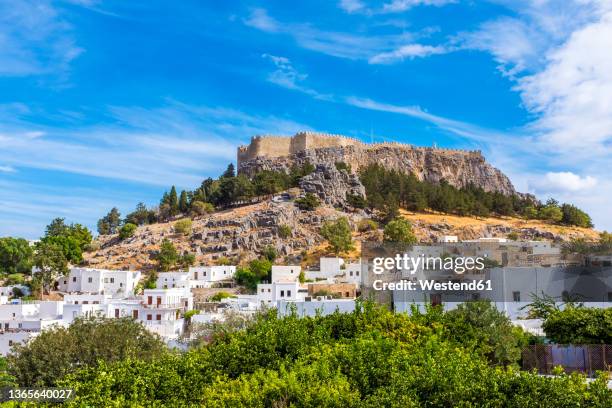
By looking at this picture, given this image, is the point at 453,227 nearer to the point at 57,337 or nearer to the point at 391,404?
the point at 57,337

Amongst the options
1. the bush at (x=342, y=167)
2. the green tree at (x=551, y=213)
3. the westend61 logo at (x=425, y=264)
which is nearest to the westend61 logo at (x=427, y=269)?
Answer: the westend61 logo at (x=425, y=264)

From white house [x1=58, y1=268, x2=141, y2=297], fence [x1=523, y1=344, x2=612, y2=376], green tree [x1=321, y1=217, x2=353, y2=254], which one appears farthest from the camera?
green tree [x1=321, y1=217, x2=353, y2=254]

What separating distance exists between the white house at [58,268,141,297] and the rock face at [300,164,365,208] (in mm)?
26138

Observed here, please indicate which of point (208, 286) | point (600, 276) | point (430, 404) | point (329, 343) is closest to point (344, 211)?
point (208, 286)

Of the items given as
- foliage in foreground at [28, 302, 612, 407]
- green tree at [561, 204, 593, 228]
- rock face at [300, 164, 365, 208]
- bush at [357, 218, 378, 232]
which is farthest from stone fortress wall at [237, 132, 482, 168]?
foliage in foreground at [28, 302, 612, 407]

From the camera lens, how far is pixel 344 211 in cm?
7188

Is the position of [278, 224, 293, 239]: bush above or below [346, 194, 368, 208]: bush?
below

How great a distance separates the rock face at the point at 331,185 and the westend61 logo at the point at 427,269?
48.8m

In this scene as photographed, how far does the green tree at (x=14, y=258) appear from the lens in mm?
61013

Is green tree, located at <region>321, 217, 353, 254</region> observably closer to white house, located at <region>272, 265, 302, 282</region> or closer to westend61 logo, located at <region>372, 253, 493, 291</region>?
white house, located at <region>272, 265, 302, 282</region>

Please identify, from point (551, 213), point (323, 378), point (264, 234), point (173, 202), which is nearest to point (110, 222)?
point (173, 202)

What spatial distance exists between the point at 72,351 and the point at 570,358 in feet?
51.0

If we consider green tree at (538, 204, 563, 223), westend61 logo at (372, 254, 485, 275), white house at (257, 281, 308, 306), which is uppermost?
green tree at (538, 204, 563, 223)

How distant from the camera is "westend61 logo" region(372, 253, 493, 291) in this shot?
22.3 m
